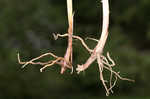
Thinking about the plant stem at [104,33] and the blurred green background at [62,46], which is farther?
the blurred green background at [62,46]

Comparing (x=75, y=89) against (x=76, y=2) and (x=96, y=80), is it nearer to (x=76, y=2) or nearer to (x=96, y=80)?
(x=96, y=80)

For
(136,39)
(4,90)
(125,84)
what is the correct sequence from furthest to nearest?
1. (136,39)
2. (125,84)
3. (4,90)


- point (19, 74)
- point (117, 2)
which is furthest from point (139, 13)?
point (19, 74)

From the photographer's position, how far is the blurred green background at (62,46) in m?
4.85

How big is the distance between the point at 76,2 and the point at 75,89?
5.32 feet

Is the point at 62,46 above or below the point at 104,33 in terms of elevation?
below

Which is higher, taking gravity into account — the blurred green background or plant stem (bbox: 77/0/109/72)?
plant stem (bbox: 77/0/109/72)

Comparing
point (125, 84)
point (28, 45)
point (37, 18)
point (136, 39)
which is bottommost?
point (125, 84)

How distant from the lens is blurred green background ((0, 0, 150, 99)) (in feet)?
15.9

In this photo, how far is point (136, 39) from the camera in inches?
312

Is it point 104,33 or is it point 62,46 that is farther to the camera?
point 62,46

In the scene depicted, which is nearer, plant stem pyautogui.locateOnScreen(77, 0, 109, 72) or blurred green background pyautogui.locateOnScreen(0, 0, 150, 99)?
plant stem pyautogui.locateOnScreen(77, 0, 109, 72)

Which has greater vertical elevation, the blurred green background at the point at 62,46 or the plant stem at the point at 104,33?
the plant stem at the point at 104,33

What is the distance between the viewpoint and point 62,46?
641cm
